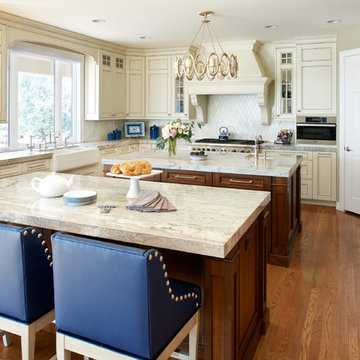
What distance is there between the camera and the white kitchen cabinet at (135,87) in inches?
283

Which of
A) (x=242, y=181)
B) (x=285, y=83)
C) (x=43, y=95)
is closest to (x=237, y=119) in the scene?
(x=285, y=83)

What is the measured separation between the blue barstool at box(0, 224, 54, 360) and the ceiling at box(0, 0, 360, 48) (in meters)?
3.48

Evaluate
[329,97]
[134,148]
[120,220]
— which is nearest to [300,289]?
[120,220]

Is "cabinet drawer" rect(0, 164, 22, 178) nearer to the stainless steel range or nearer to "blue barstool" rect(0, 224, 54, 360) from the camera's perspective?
the stainless steel range

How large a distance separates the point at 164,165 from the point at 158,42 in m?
3.46

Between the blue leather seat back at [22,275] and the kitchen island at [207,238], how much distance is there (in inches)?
8.1

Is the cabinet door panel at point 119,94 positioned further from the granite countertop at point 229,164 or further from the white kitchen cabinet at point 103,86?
the granite countertop at point 229,164

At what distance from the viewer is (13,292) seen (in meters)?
1.71

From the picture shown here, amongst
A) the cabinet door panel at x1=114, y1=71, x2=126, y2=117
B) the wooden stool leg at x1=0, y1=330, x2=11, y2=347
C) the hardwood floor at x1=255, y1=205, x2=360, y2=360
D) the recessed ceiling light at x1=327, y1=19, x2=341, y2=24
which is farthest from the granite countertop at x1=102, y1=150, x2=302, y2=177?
the cabinet door panel at x1=114, y1=71, x2=126, y2=117

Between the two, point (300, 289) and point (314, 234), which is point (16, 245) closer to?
point (300, 289)

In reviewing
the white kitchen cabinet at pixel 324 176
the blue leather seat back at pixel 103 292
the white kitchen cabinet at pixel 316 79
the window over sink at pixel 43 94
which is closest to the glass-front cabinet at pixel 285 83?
the white kitchen cabinet at pixel 316 79

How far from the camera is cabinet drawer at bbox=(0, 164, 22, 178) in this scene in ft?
14.7

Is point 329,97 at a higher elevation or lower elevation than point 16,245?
higher

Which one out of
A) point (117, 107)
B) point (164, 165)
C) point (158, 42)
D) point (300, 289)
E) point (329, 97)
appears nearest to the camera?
point (300, 289)
